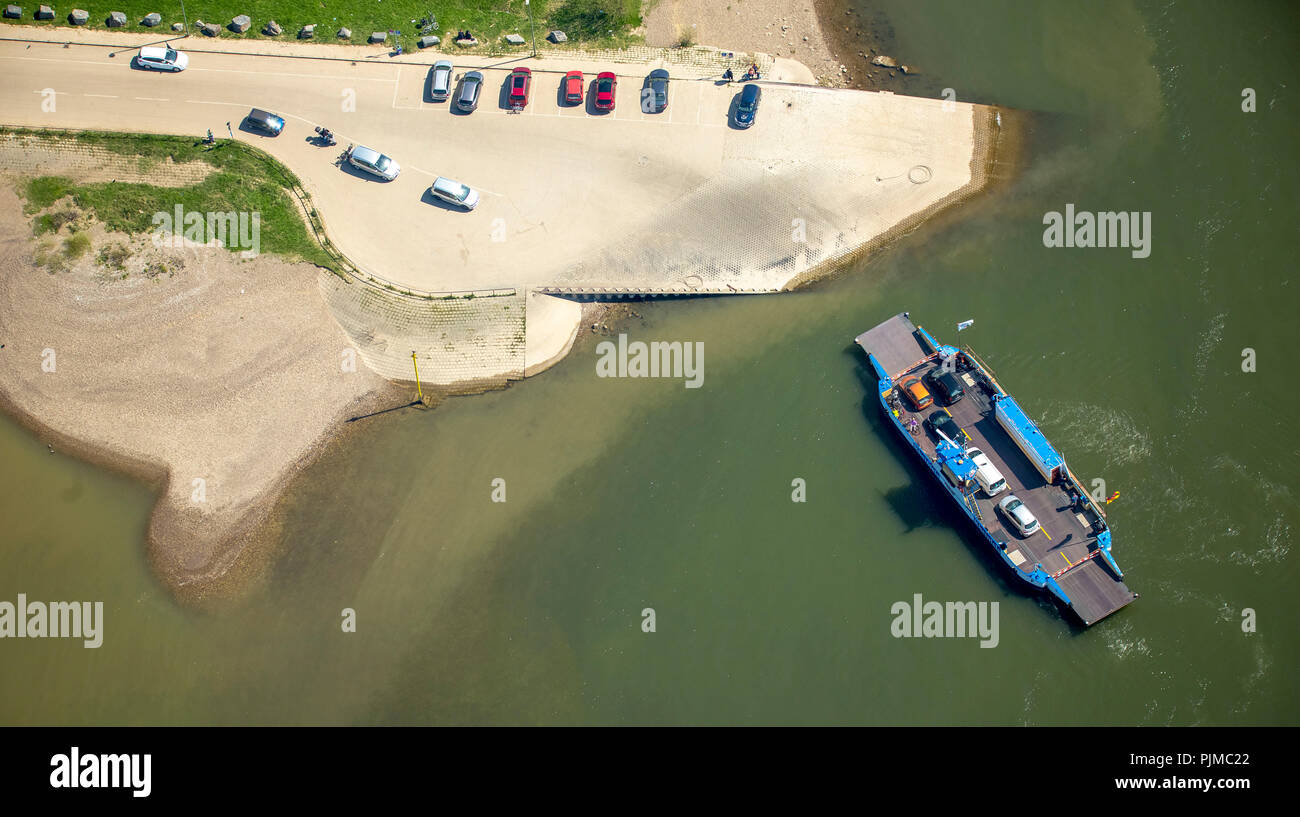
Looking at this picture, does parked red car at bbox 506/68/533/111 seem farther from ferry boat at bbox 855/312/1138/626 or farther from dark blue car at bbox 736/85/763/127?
ferry boat at bbox 855/312/1138/626

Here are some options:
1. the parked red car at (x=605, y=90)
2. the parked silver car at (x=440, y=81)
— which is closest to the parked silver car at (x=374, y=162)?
the parked silver car at (x=440, y=81)

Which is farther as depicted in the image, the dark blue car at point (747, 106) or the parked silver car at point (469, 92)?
the parked silver car at point (469, 92)

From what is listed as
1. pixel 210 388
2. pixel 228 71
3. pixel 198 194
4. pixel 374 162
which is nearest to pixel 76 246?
pixel 198 194

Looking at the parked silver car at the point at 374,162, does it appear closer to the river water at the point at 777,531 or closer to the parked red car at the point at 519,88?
the parked red car at the point at 519,88

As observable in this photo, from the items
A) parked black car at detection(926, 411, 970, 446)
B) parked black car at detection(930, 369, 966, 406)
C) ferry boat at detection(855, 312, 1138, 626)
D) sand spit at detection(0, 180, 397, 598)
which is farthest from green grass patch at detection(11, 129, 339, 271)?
parked black car at detection(926, 411, 970, 446)

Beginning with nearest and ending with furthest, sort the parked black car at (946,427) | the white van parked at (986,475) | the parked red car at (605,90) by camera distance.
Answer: the white van parked at (986,475) < the parked black car at (946,427) < the parked red car at (605,90)

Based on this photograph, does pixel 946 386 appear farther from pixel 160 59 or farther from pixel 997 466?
pixel 160 59
